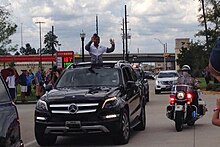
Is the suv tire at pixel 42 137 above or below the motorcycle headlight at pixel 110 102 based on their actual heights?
below

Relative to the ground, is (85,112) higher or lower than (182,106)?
higher

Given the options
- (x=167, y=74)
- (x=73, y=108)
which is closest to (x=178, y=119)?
(x=73, y=108)

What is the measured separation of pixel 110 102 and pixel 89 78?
5.37ft

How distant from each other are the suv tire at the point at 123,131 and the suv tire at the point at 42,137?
4.81ft

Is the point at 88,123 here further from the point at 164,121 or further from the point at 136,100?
the point at 164,121

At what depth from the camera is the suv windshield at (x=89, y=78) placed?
1262 cm

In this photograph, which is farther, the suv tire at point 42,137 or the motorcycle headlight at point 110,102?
the suv tire at point 42,137

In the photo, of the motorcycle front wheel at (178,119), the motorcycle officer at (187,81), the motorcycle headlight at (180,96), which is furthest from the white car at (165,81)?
the motorcycle front wheel at (178,119)

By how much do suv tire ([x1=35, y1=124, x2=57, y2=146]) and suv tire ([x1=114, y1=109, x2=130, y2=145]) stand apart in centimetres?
147

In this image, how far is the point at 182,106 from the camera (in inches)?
537

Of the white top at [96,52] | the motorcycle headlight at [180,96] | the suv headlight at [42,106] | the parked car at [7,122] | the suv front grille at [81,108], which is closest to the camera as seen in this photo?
the parked car at [7,122]

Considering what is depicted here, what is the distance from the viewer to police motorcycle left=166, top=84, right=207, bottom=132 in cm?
1351

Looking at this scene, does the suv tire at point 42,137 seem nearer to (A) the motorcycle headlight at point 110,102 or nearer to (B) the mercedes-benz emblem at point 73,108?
(B) the mercedes-benz emblem at point 73,108

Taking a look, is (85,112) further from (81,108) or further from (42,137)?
(42,137)
